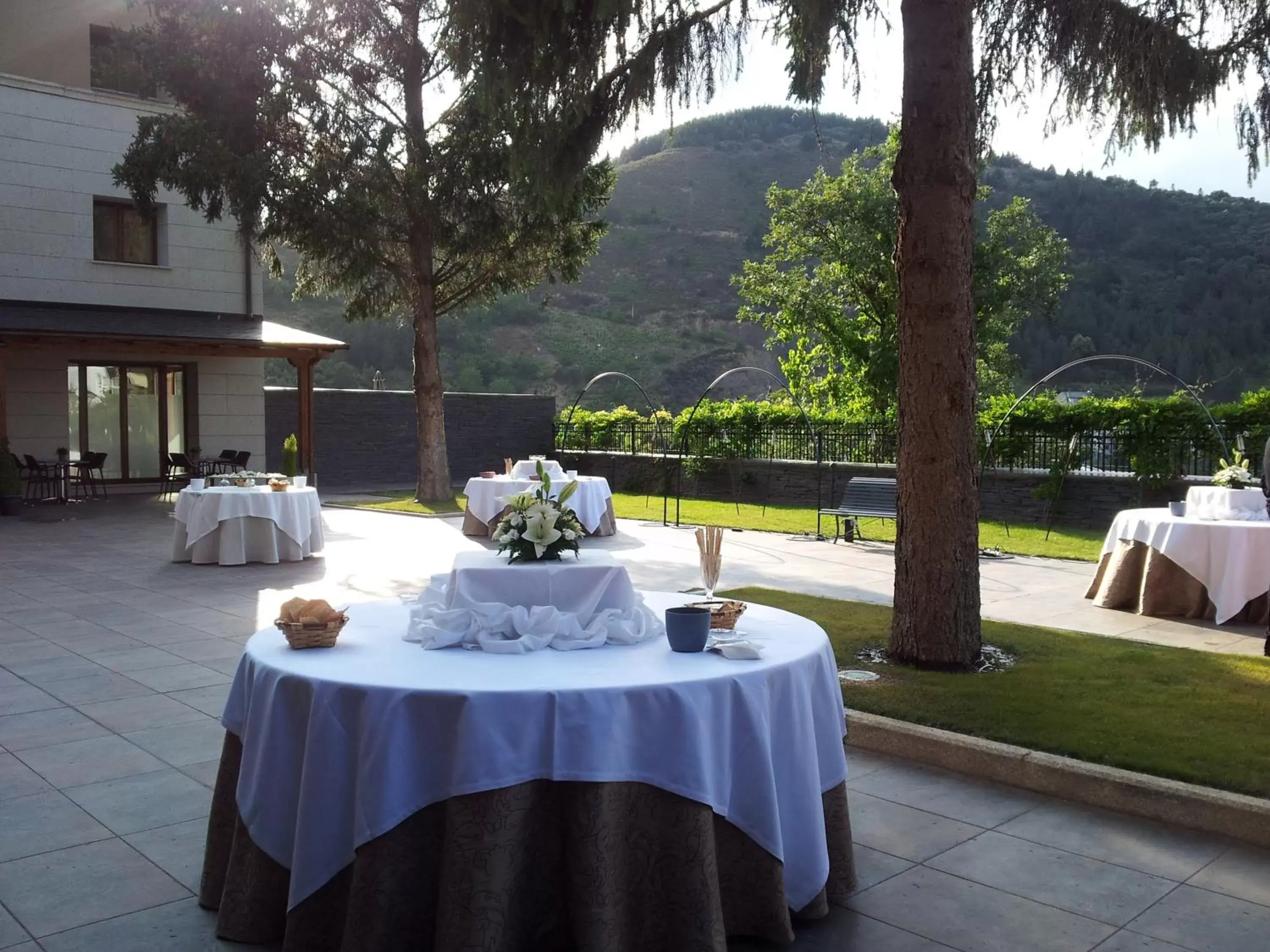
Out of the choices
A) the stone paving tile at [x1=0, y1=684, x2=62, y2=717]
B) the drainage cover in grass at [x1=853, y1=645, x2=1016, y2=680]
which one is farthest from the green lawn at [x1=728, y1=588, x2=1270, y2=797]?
the stone paving tile at [x1=0, y1=684, x2=62, y2=717]

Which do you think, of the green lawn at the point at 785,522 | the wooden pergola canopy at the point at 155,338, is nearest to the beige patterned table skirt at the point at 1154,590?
the green lawn at the point at 785,522

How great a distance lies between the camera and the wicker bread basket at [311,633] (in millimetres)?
3058

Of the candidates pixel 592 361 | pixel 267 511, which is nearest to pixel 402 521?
pixel 267 511

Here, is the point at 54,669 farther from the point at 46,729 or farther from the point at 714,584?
the point at 714,584

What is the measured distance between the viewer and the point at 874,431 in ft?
58.1

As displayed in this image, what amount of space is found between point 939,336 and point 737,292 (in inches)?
2123

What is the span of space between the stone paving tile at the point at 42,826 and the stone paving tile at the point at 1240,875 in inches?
142

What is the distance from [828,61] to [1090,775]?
4605mm

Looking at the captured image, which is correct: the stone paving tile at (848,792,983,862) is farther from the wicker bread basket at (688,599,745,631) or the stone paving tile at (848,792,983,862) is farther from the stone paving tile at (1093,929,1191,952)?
the wicker bread basket at (688,599,745,631)

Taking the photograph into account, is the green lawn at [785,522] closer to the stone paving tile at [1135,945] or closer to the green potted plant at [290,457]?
the green potted plant at [290,457]

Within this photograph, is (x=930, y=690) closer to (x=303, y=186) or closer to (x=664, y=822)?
(x=664, y=822)

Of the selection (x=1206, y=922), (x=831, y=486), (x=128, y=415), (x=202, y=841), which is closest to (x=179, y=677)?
(x=202, y=841)

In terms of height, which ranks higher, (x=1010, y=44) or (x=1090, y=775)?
(x=1010, y=44)

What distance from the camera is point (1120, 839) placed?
12.3 ft
